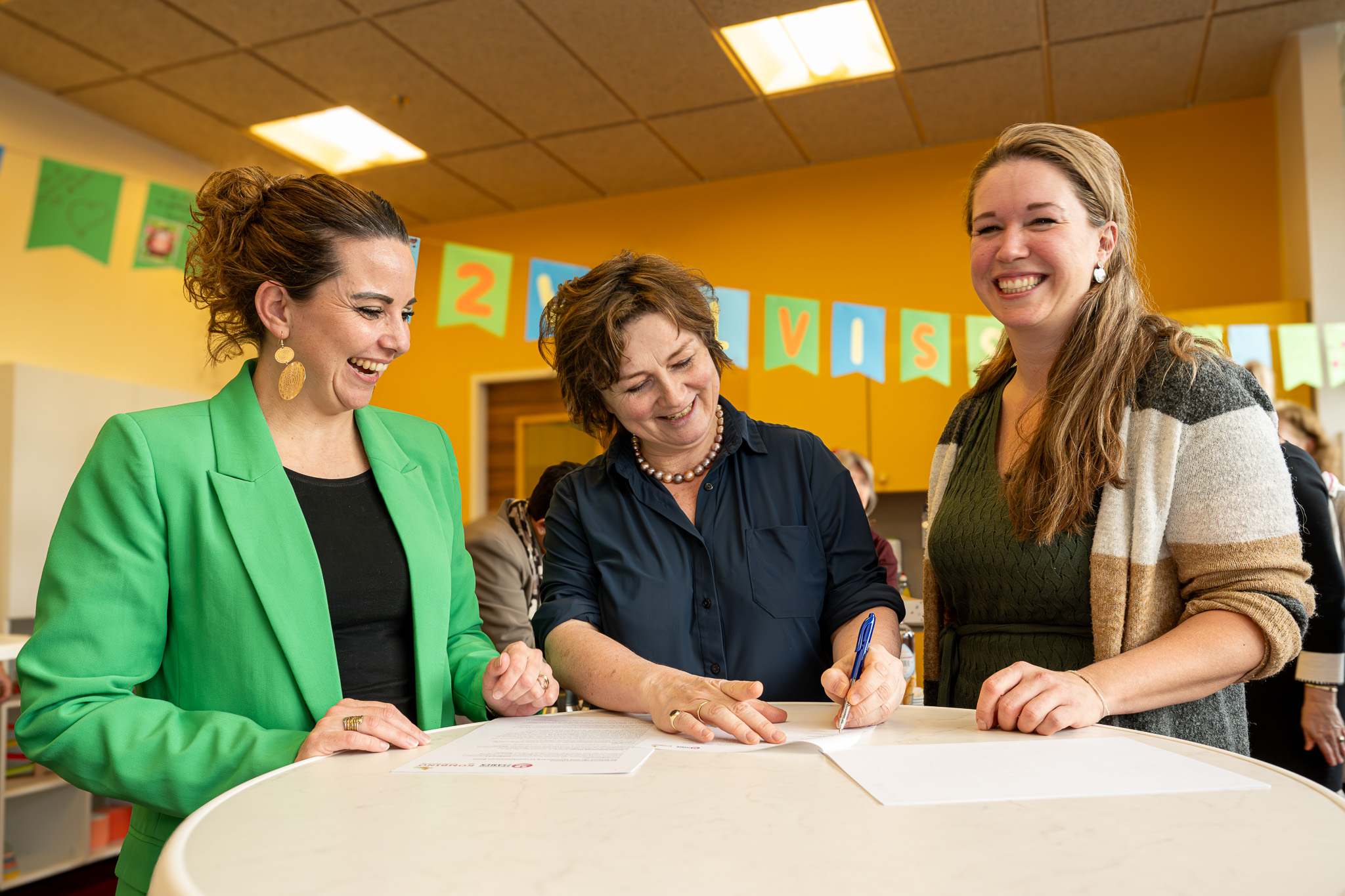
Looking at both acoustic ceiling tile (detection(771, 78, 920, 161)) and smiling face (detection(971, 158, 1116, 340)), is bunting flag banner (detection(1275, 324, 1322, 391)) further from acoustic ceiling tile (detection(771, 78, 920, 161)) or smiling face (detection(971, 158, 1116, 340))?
smiling face (detection(971, 158, 1116, 340))

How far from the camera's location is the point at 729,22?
4.00 m

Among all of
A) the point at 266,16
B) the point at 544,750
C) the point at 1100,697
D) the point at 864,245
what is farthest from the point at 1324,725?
the point at 266,16

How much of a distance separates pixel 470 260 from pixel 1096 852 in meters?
3.17

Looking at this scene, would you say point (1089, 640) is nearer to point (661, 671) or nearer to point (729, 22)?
point (661, 671)

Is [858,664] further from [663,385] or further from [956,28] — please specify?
[956,28]

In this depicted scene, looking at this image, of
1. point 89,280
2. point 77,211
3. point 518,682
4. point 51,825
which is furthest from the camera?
point 89,280

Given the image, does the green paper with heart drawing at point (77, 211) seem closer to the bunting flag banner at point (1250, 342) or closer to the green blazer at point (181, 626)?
the green blazer at point (181, 626)

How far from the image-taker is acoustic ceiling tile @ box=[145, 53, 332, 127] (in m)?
4.31

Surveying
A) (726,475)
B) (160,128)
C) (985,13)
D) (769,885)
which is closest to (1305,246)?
(985,13)

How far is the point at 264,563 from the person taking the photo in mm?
1192

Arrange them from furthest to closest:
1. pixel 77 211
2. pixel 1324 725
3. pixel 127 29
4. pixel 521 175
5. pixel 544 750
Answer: pixel 521 175
pixel 127 29
pixel 77 211
pixel 1324 725
pixel 544 750

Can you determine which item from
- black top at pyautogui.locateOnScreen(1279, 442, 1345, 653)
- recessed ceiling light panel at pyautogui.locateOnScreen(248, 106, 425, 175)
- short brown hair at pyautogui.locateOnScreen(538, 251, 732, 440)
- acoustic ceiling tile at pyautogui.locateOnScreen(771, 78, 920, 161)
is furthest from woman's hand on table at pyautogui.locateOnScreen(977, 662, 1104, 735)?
recessed ceiling light panel at pyautogui.locateOnScreen(248, 106, 425, 175)

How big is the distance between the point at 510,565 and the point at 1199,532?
1796 millimetres

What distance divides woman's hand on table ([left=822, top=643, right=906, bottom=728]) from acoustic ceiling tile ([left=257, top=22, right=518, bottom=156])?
3.79m
